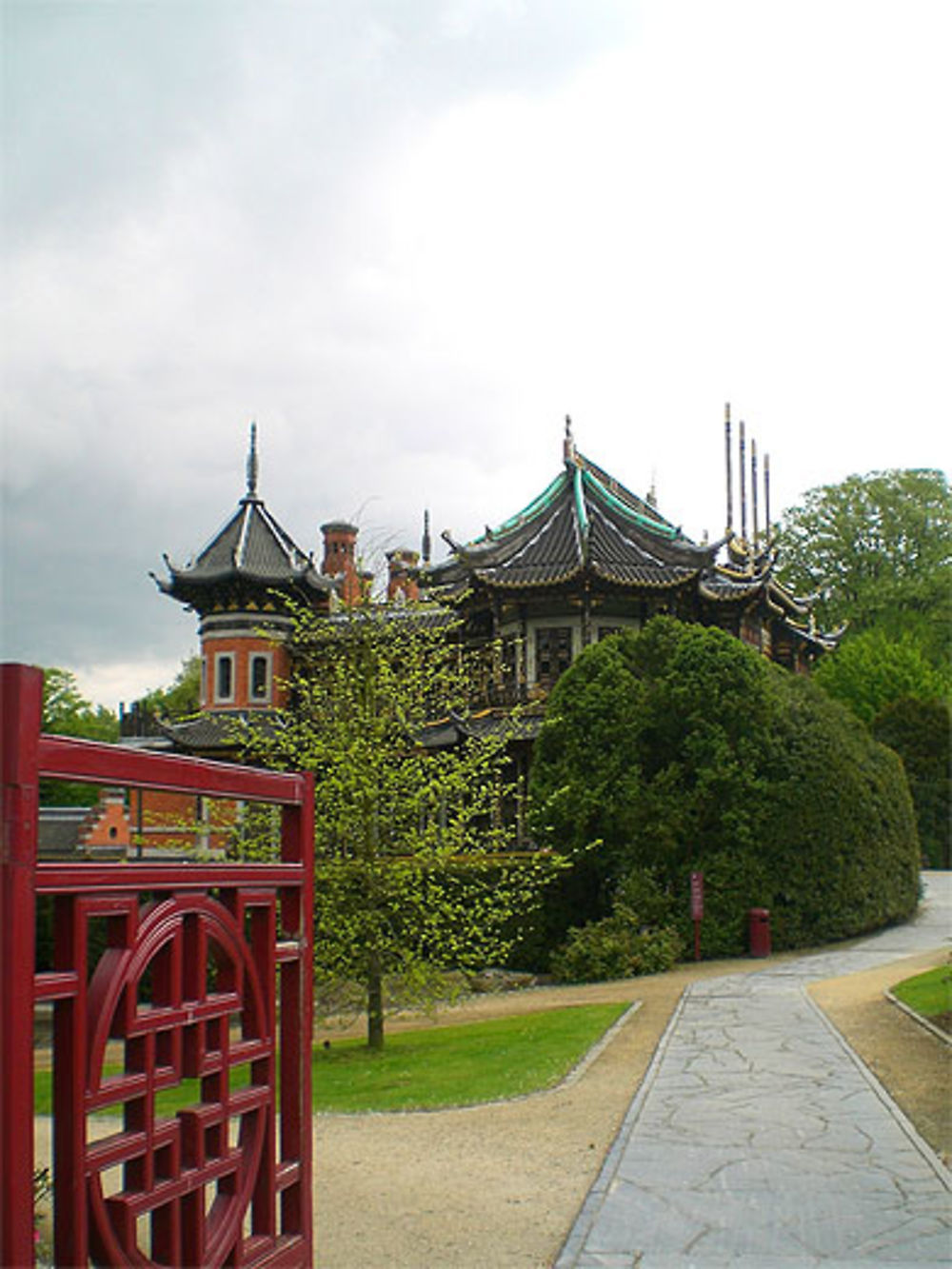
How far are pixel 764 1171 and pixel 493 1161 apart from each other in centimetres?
173

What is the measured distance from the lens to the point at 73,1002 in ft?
9.71

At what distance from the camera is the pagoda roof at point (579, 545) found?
29.8 m

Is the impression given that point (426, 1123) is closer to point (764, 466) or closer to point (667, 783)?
point (667, 783)

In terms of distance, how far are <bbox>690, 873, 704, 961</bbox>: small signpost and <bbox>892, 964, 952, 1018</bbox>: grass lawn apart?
14.0 feet

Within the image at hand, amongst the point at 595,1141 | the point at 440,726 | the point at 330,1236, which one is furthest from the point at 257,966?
the point at 440,726

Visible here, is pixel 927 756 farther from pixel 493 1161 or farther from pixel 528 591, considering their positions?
pixel 493 1161

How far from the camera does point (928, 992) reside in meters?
14.7

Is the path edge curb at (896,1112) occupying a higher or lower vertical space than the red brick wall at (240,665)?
lower

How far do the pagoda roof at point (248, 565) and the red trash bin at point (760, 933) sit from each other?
1756 centimetres

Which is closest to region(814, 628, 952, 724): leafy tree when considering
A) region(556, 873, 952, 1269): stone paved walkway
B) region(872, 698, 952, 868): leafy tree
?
region(872, 698, 952, 868): leafy tree

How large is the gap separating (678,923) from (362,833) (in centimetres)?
879

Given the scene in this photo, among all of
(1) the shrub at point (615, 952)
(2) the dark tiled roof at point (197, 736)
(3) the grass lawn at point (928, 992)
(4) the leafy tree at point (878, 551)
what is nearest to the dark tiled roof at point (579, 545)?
(2) the dark tiled roof at point (197, 736)

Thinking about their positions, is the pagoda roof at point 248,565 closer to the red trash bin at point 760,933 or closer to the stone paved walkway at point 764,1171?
the red trash bin at point 760,933

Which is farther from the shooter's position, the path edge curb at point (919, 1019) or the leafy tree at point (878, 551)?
the leafy tree at point (878, 551)
